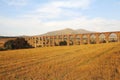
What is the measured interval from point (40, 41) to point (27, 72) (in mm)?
62863

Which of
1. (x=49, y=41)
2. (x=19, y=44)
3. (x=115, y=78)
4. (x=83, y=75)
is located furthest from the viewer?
(x=49, y=41)

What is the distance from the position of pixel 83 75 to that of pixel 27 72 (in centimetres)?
304

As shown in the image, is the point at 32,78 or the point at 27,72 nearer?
the point at 32,78

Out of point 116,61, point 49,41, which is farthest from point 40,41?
point 116,61

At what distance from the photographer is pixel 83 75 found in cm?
1162

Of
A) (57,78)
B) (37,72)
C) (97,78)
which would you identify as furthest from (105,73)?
(37,72)

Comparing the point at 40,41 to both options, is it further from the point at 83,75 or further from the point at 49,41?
the point at 83,75

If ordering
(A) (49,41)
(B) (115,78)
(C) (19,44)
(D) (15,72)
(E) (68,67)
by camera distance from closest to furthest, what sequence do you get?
(B) (115,78), (D) (15,72), (E) (68,67), (C) (19,44), (A) (49,41)

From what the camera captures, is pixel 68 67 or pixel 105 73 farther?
pixel 68 67

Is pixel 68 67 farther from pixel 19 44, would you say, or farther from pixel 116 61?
pixel 19 44

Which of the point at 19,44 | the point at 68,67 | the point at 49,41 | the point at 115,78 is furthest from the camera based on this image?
the point at 49,41

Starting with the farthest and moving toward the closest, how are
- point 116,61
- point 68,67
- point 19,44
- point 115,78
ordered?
point 19,44
point 116,61
point 68,67
point 115,78

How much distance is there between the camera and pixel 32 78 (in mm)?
10992

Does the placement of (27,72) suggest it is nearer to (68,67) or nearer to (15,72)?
(15,72)
